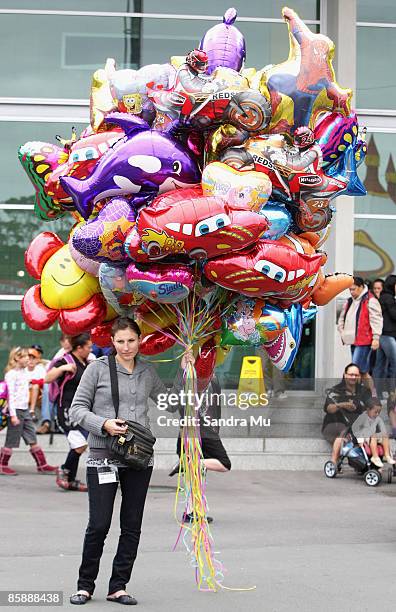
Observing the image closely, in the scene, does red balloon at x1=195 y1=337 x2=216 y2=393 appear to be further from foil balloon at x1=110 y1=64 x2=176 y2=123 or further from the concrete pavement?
foil balloon at x1=110 y1=64 x2=176 y2=123

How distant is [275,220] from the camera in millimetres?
6906

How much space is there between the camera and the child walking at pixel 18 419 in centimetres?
1338

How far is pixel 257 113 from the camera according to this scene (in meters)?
6.73

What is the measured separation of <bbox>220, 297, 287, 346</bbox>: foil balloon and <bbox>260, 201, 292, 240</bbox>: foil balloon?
1.47 feet

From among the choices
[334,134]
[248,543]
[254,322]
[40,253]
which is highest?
[334,134]

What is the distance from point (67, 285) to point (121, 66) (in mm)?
11460

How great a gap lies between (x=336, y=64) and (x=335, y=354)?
4.60 m

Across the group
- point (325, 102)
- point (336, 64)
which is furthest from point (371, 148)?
point (325, 102)

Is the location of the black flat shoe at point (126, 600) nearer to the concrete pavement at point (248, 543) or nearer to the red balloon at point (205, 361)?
the concrete pavement at point (248, 543)

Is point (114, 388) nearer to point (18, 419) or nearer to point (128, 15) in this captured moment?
point (18, 419)

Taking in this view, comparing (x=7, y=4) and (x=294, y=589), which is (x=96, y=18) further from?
(x=294, y=589)

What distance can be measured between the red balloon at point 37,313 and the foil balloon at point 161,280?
85cm

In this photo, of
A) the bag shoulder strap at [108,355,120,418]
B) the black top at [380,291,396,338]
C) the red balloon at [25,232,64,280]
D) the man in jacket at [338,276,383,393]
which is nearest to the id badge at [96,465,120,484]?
the bag shoulder strap at [108,355,120,418]

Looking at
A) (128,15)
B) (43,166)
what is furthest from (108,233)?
(128,15)
